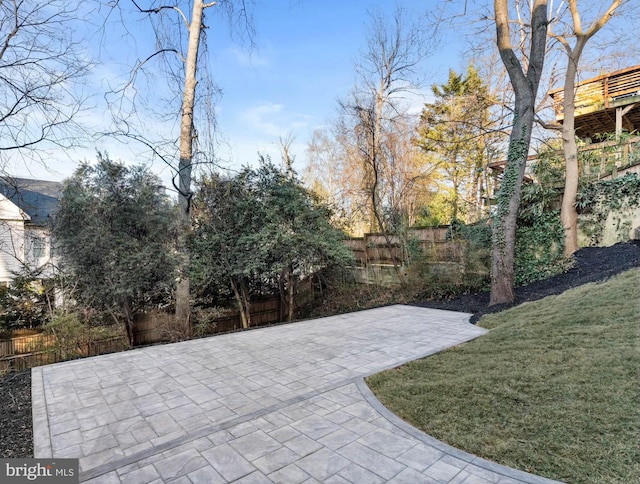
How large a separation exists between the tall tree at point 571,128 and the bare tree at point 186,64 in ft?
24.5

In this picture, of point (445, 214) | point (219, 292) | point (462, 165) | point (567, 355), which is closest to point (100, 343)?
point (219, 292)

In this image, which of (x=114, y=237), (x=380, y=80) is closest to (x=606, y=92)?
(x=380, y=80)

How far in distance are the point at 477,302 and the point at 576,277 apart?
5.90ft

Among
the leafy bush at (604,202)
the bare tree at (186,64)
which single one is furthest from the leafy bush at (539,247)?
the bare tree at (186,64)

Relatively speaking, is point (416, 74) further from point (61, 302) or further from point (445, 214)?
point (61, 302)

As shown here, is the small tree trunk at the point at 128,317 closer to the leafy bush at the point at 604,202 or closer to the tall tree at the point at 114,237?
the tall tree at the point at 114,237

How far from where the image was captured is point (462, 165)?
15.6 metres

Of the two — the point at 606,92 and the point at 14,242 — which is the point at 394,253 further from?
the point at 606,92

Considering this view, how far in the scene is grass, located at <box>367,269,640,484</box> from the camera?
79.9 inches

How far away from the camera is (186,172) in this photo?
6.42 meters

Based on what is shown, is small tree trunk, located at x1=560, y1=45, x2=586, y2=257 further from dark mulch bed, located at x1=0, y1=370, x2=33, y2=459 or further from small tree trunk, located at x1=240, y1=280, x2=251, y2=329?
dark mulch bed, located at x1=0, y1=370, x2=33, y2=459

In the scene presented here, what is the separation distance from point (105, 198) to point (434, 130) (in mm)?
14924

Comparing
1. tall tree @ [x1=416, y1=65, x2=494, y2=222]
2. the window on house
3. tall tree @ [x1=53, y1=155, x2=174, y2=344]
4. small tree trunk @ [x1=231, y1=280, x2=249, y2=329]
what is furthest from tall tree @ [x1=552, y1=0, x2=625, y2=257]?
the window on house

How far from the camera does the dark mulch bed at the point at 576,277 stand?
5774mm
